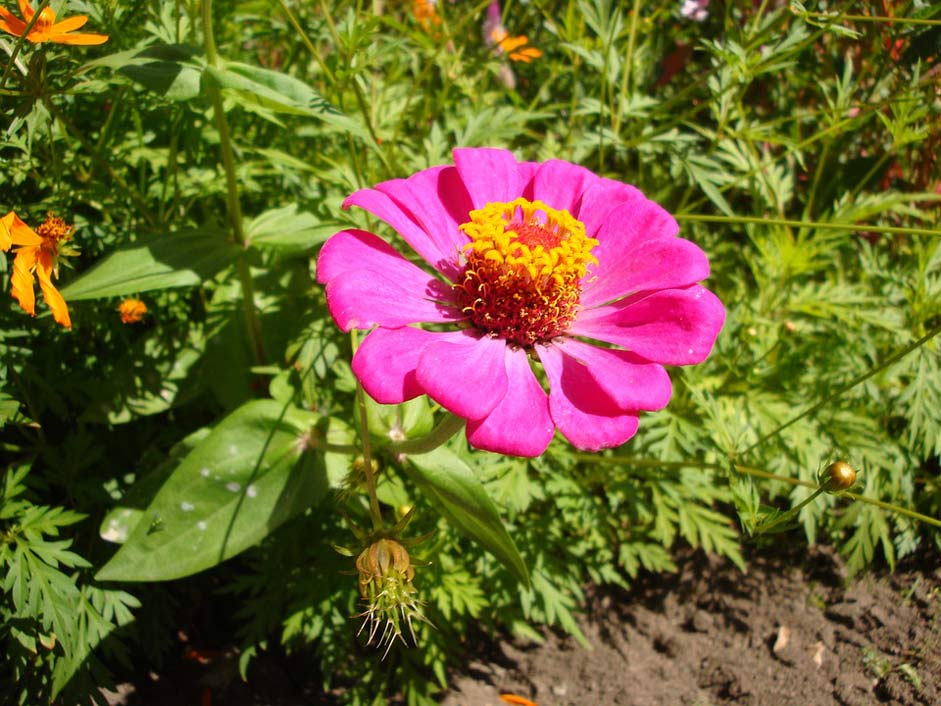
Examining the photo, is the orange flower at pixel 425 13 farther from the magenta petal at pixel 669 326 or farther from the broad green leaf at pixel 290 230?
the magenta petal at pixel 669 326

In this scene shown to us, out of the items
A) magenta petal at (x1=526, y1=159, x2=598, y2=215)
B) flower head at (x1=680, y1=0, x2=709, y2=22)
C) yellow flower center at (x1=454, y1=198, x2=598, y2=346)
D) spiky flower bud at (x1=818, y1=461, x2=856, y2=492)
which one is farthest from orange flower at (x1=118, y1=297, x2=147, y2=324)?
flower head at (x1=680, y1=0, x2=709, y2=22)

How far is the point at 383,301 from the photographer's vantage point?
104 centimetres

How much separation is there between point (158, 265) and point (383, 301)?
1.89 ft

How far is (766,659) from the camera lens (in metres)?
1.81

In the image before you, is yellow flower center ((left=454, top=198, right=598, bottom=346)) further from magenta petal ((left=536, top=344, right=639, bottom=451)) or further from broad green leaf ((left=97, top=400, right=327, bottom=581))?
broad green leaf ((left=97, top=400, right=327, bottom=581))

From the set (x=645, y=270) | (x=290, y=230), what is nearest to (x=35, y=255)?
(x=290, y=230)

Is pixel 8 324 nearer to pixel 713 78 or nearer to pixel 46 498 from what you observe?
pixel 46 498

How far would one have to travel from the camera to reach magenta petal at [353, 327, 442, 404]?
2.99 ft

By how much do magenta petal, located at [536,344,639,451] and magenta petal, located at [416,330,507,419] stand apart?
9cm

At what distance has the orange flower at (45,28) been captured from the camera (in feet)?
3.58

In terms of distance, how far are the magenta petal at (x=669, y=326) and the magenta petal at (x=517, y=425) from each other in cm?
18

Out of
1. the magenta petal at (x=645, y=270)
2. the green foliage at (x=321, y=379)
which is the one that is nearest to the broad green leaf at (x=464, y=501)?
the green foliage at (x=321, y=379)

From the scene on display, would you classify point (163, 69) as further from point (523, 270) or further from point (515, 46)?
point (515, 46)

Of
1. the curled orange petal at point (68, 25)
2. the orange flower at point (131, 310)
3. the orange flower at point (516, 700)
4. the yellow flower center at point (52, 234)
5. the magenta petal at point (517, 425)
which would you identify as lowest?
the orange flower at point (516, 700)
